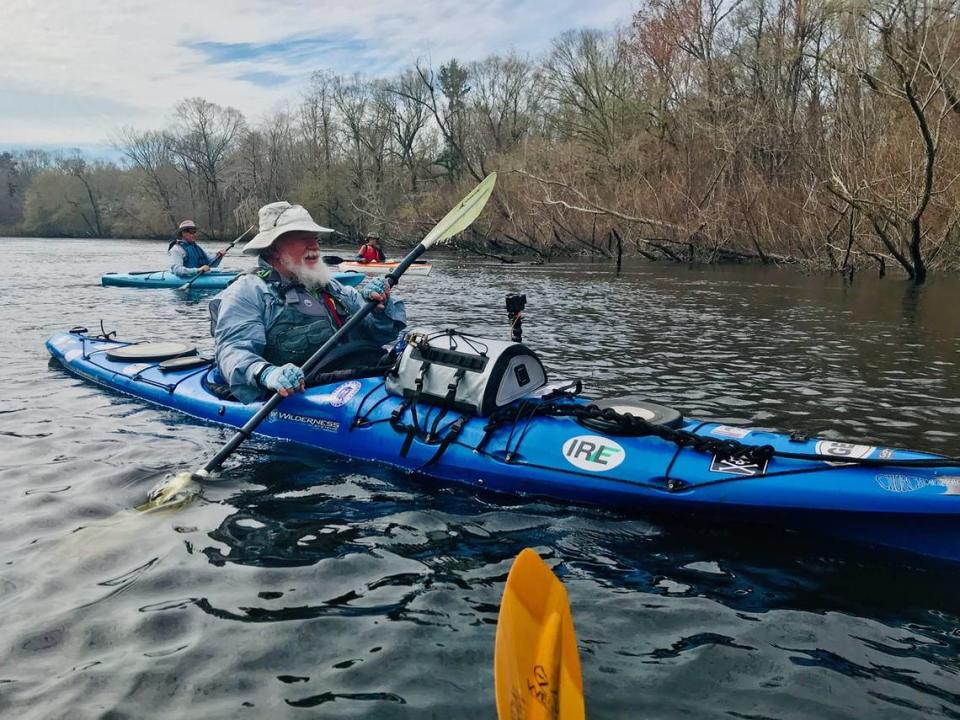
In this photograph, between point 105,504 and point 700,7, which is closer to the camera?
point 105,504

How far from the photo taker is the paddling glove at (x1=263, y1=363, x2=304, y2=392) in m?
4.21

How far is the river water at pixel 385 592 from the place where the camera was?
2413 millimetres

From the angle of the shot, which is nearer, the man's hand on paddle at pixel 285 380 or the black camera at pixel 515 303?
the man's hand on paddle at pixel 285 380

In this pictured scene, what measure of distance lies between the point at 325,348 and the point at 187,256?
997cm

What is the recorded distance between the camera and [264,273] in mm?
4801

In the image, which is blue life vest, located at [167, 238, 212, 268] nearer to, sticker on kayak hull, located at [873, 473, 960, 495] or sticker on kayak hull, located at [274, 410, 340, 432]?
sticker on kayak hull, located at [274, 410, 340, 432]

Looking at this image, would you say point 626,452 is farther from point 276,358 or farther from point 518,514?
point 276,358

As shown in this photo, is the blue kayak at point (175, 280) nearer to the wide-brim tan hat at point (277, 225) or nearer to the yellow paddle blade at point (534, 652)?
the wide-brim tan hat at point (277, 225)

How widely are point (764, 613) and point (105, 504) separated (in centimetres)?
328

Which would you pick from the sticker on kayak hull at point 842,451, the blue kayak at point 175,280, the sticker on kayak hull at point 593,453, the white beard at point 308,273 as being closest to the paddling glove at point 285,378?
the white beard at point 308,273

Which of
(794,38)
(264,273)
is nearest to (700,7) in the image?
(794,38)

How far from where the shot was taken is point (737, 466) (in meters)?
3.38

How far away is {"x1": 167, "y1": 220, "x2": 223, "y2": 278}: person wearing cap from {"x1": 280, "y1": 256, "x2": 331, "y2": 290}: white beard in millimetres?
8812

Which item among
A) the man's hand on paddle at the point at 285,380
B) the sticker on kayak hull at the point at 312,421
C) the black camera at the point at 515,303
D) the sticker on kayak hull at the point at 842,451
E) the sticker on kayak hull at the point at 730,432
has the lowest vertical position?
the sticker on kayak hull at the point at 312,421
